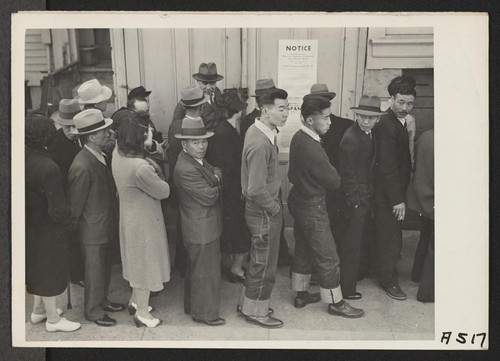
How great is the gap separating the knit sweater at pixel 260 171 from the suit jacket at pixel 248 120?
0.23ft

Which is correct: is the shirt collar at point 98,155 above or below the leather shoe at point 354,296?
above

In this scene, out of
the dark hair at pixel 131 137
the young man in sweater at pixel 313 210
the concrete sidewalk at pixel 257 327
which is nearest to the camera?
the dark hair at pixel 131 137

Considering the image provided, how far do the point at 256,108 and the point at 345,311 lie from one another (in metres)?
1.10

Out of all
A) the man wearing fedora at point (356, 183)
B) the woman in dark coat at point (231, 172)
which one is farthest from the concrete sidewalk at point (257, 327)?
the woman in dark coat at point (231, 172)

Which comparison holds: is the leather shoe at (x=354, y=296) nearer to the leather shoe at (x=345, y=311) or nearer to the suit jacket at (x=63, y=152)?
the leather shoe at (x=345, y=311)

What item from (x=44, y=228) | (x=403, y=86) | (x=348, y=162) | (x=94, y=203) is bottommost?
(x=44, y=228)

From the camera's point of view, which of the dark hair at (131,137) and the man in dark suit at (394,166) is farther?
the man in dark suit at (394,166)

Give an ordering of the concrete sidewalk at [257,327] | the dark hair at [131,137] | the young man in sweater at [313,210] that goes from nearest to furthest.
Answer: the dark hair at [131,137] < the young man in sweater at [313,210] < the concrete sidewalk at [257,327]

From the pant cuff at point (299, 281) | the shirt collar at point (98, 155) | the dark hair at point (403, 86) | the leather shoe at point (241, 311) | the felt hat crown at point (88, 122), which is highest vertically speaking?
the dark hair at point (403, 86)

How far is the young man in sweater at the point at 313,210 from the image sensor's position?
11.3 feet

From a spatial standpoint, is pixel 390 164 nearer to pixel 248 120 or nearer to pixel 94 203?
pixel 248 120

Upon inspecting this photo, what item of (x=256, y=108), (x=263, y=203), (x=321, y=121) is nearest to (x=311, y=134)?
(x=321, y=121)

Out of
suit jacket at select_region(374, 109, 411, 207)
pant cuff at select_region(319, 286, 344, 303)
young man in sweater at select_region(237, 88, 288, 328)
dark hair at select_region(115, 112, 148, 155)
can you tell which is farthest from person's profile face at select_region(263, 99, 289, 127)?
pant cuff at select_region(319, 286, 344, 303)

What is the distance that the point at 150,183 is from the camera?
3.38 meters
